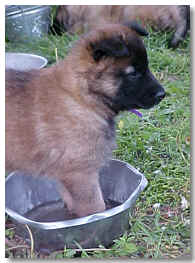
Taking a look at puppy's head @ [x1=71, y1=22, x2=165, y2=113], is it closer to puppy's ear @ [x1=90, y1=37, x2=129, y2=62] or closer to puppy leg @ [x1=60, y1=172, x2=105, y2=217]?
puppy's ear @ [x1=90, y1=37, x2=129, y2=62]

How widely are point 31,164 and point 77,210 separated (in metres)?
0.38

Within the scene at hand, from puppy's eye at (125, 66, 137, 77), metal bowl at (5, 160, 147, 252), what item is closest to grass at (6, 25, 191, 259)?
metal bowl at (5, 160, 147, 252)

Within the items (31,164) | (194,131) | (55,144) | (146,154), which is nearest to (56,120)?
(55,144)

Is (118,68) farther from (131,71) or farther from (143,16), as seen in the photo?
(143,16)

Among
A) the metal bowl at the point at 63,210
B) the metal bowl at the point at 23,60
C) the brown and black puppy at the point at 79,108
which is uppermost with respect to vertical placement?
the metal bowl at the point at 23,60

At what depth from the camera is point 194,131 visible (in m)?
3.43

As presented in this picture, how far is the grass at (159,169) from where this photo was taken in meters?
2.46

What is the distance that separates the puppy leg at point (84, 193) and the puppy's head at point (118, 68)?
45cm

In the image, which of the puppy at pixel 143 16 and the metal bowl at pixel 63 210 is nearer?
the metal bowl at pixel 63 210

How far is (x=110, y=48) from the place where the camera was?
86.5 inches

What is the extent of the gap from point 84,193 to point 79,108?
48cm

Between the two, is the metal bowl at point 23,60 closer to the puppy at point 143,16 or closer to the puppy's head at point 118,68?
the puppy at point 143,16

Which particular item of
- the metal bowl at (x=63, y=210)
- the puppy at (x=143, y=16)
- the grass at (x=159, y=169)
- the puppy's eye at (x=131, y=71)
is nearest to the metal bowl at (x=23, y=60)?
the grass at (x=159, y=169)

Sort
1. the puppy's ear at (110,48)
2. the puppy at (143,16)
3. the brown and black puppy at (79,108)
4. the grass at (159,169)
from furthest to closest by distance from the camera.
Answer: the puppy at (143,16) < the grass at (159,169) < the brown and black puppy at (79,108) < the puppy's ear at (110,48)
